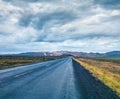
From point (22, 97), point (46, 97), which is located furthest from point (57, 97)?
point (22, 97)

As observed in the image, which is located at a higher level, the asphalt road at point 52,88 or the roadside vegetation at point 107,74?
the asphalt road at point 52,88

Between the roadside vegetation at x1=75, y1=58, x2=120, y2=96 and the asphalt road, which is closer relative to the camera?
the asphalt road

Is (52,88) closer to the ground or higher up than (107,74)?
higher up

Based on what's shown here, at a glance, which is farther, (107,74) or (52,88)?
(107,74)

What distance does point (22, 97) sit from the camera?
1248cm

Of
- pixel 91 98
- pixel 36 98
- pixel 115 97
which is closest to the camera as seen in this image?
pixel 36 98

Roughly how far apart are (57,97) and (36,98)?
45.1 inches

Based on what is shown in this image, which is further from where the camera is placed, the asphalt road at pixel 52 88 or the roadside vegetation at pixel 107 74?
the roadside vegetation at pixel 107 74

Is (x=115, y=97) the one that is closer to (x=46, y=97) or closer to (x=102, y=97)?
(x=102, y=97)

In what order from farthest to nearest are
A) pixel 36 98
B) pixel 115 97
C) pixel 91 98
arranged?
pixel 115 97 < pixel 91 98 < pixel 36 98

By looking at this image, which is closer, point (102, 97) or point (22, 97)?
point (22, 97)

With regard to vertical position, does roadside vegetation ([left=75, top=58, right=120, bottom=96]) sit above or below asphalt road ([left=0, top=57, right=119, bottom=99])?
below

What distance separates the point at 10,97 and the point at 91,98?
3.70 m

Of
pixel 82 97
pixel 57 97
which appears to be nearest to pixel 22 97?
pixel 57 97
